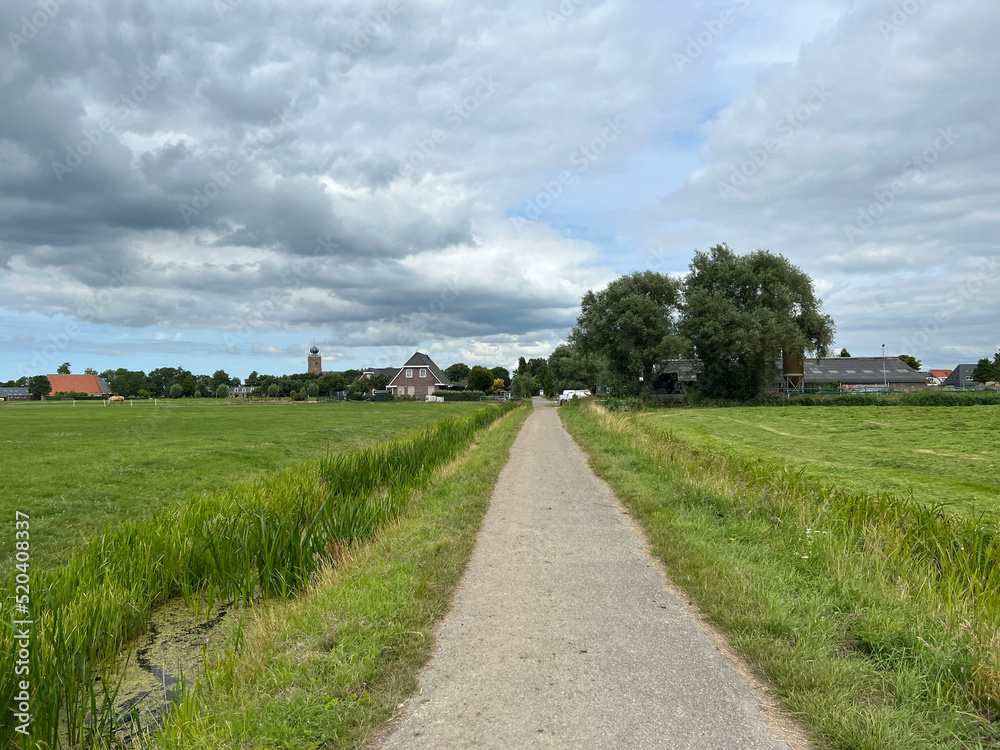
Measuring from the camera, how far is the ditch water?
4305 mm

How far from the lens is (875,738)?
291 cm

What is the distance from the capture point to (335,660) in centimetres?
385

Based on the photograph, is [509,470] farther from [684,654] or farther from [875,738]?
[875,738]

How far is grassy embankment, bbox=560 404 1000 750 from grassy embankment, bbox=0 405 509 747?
4753 millimetres

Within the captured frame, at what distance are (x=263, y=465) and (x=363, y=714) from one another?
1511 cm

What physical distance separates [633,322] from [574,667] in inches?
1860

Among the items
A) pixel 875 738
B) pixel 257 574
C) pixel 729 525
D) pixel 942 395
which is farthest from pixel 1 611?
pixel 942 395

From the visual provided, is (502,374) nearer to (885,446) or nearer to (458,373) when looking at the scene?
(458,373)

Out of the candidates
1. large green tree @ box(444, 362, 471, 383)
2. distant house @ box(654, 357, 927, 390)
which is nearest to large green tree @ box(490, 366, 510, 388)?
large green tree @ box(444, 362, 471, 383)

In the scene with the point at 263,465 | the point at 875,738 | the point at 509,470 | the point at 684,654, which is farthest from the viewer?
the point at 263,465

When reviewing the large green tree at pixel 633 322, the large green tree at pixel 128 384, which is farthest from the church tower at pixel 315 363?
the large green tree at pixel 633 322

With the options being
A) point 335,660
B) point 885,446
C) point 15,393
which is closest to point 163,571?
point 335,660

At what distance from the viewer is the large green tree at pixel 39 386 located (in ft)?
312

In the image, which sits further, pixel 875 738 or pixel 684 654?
pixel 684 654
